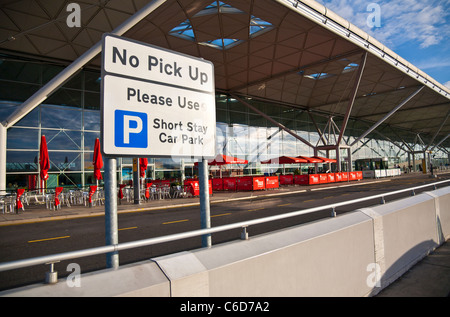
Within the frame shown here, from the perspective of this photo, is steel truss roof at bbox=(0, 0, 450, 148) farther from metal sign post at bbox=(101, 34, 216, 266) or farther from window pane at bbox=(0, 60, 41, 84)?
metal sign post at bbox=(101, 34, 216, 266)

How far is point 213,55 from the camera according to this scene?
82.0 feet

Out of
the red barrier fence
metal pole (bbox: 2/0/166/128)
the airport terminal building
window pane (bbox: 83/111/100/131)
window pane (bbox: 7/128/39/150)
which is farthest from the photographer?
window pane (bbox: 83/111/100/131)

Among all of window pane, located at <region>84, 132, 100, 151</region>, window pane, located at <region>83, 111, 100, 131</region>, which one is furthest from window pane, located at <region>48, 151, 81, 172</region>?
window pane, located at <region>83, 111, 100, 131</region>

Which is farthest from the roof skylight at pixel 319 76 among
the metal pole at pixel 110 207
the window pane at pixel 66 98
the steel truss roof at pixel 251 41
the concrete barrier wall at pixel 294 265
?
the metal pole at pixel 110 207

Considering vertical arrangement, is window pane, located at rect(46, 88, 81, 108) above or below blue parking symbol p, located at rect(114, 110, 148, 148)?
above

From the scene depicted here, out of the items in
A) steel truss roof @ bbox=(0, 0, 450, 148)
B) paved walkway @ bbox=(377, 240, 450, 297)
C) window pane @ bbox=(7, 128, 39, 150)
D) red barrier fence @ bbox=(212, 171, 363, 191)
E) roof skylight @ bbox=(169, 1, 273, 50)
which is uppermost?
roof skylight @ bbox=(169, 1, 273, 50)

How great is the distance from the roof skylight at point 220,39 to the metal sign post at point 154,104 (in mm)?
18277

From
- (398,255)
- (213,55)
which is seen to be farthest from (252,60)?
(398,255)

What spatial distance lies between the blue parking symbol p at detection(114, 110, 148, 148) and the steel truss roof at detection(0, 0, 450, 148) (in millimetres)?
17074

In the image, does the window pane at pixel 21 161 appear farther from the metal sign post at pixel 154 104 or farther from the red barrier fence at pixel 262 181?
the metal sign post at pixel 154 104

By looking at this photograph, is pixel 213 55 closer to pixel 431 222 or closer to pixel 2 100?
pixel 2 100

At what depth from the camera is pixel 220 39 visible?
76.2 ft

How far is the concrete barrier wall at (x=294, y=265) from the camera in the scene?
1.93m

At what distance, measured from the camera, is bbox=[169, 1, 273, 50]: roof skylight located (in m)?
18.9
